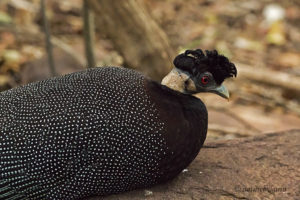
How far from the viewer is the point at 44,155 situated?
241 cm

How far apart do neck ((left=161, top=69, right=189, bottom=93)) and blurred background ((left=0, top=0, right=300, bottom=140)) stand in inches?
60.4

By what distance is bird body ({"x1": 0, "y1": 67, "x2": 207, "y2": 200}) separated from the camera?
7.93ft

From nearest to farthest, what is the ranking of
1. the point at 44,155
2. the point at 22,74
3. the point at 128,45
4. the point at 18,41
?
the point at 44,155 → the point at 128,45 → the point at 22,74 → the point at 18,41

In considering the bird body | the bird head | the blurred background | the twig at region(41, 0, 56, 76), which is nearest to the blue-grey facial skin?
the bird head

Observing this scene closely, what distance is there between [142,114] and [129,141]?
155mm

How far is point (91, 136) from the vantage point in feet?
7.96

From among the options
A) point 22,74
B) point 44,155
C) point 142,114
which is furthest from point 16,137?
point 22,74

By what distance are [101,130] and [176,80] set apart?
1.68 ft

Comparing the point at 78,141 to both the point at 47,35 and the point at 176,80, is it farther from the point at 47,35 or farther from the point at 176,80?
the point at 47,35

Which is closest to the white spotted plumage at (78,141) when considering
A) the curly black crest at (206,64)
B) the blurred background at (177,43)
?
the curly black crest at (206,64)

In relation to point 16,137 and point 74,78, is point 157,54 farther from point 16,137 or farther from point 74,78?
point 16,137

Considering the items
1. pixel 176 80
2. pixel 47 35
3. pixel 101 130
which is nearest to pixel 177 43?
pixel 47 35

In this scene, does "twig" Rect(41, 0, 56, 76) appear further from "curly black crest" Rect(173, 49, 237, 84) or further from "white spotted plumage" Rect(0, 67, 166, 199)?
"curly black crest" Rect(173, 49, 237, 84)

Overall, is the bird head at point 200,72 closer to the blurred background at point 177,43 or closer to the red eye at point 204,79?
the red eye at point 204,79
